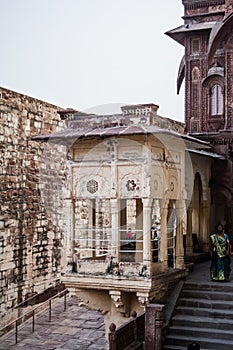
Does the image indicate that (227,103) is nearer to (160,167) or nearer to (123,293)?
(160,167)

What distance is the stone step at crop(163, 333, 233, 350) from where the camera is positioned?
917 centimetres

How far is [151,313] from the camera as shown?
30.0 ft

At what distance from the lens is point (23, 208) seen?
14.9 metres

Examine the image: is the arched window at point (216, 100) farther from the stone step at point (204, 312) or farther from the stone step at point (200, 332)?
the stone step at point (200, 332)

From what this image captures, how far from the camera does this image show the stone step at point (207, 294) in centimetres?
1048

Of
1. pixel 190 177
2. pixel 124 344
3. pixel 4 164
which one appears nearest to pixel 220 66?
pixel 190 177

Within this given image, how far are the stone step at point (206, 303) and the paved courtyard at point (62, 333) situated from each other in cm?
295

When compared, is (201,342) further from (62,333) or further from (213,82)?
(213,82)

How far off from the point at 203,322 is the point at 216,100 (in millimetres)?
8521

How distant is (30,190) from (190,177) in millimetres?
4548

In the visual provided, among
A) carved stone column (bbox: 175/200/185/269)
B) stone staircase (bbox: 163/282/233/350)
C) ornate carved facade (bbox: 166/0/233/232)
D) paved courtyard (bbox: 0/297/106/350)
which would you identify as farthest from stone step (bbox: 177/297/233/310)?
ornate carved facade (bbox: 166/0/233/232)

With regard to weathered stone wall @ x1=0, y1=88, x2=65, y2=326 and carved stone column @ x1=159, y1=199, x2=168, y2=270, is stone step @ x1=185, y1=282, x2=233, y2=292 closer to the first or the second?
carved stone column @ x1=159, y1=199, x2=168, y2=270

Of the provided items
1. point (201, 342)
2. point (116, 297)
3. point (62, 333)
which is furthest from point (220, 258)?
point (62, 333)

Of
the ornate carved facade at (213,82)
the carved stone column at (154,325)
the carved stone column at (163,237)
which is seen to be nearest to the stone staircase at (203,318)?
the carved stone column at (154,325)
